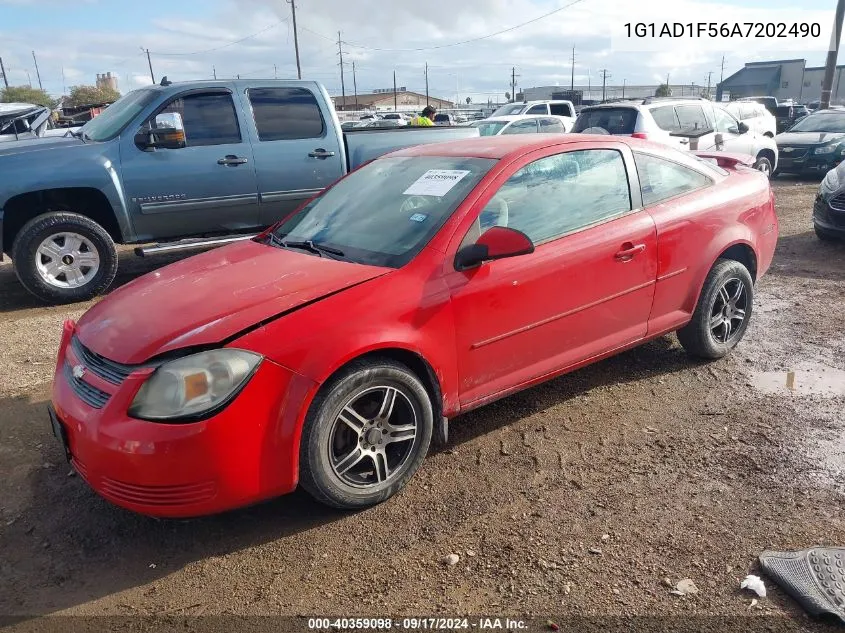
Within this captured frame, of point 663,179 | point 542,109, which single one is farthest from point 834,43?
point 663,179

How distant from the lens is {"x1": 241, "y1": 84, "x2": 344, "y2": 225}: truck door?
22.0 feet

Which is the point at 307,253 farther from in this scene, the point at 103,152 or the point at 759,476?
the point at 103,152

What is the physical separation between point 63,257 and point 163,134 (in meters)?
1.47

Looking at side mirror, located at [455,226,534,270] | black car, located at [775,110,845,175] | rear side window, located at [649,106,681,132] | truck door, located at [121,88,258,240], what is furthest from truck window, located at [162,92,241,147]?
black car, located at [775,110,845,175]

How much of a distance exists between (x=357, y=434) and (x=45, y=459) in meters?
1.85

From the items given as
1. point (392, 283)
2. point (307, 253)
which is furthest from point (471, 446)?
point (307, 253)

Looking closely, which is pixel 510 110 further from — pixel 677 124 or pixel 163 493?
pixel 163 493

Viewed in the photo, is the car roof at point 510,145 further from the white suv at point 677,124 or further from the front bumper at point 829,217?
the white suv at point 677,124

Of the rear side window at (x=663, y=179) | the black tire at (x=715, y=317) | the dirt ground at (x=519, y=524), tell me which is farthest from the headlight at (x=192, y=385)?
the black tire at (x=715, y=317)

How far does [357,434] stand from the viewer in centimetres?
286

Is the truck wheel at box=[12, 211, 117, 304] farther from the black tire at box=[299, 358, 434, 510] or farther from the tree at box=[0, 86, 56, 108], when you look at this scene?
the tree at box=[0, 86, 56, 108]

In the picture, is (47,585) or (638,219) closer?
(47,585)

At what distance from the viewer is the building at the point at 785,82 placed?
6325cm

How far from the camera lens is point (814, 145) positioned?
13828mm
